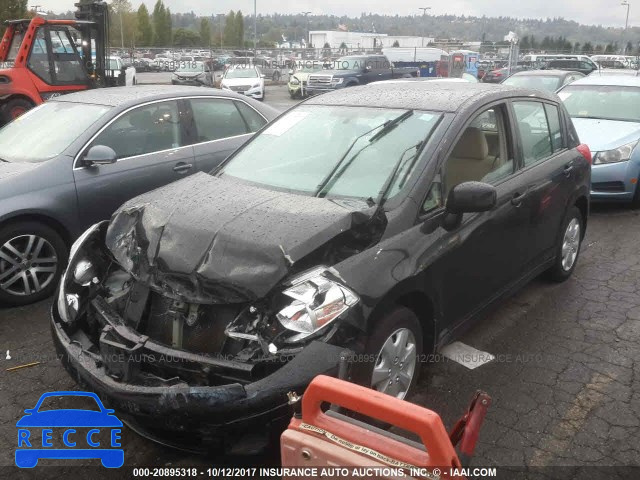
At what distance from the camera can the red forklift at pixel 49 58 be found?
12.5 m

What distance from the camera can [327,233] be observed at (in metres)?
2.92

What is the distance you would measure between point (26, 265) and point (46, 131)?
1.39 metres

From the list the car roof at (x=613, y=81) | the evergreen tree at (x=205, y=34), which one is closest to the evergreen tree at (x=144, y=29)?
the evergreen tree at (x=205, y=34)

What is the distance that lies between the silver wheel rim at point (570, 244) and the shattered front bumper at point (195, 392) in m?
3.18

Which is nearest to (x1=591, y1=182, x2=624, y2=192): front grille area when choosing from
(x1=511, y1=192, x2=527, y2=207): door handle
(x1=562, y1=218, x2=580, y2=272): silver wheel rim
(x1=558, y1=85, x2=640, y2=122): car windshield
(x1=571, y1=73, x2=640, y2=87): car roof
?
(x1=558, y1=85, x2=640, y2=122): car windshield

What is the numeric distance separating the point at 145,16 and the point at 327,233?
75.4 meters

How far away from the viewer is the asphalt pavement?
120 inches

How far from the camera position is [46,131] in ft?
17.9

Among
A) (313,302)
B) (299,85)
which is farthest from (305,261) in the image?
(299,85)

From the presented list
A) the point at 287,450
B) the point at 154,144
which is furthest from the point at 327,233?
the point at 154,144

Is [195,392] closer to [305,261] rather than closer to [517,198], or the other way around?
[305,261]

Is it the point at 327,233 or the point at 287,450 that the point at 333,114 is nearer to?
the point at 327,233

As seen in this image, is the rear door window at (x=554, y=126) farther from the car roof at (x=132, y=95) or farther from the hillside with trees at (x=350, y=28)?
the hillside with trees at (x=350, y=28)

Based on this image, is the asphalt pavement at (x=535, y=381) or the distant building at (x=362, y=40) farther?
the distant building at (x=362, y=40)
